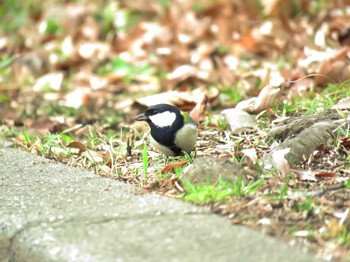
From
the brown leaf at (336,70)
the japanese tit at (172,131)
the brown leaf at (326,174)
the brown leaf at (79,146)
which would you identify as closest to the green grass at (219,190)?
the brown leaf at (326,174)

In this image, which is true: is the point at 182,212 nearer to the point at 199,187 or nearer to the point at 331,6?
the point at 199,187

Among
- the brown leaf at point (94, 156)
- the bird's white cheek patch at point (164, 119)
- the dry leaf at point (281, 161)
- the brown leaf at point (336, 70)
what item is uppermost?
the brown leaf at point (336, 70)

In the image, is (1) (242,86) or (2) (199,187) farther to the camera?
(1) (242,86)

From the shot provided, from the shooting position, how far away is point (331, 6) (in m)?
5.75

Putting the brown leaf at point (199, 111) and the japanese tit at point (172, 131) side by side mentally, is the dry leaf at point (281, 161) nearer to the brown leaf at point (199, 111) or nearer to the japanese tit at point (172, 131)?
the japanese tit at point (172, 131)

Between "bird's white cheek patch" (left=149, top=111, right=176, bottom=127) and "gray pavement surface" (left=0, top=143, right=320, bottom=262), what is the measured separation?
521 millimetres

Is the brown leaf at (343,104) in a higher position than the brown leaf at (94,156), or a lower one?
higher

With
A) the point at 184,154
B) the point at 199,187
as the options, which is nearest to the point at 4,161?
the point at 184,154

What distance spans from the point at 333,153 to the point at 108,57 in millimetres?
4026

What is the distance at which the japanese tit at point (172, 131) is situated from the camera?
9.34ft

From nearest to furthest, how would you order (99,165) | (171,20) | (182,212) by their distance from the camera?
(182,212)
(99,165)
(171,20)

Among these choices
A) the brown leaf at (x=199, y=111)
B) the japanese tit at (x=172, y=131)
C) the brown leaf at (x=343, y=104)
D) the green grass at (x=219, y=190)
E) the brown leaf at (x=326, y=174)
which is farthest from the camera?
the brown leaf at (x=199, y=111)

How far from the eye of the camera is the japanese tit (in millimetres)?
2848

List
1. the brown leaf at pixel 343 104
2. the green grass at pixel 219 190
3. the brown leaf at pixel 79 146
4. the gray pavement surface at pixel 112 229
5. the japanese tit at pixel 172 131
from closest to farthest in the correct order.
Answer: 1. the gray pavement surface at pixel 112 229
2. the green grass at pixel 219 190
3. the japanese tit at pixel 172 131
4. the brown leaf at pixel 343 104
5. the brown leaf at pixel 79 146
